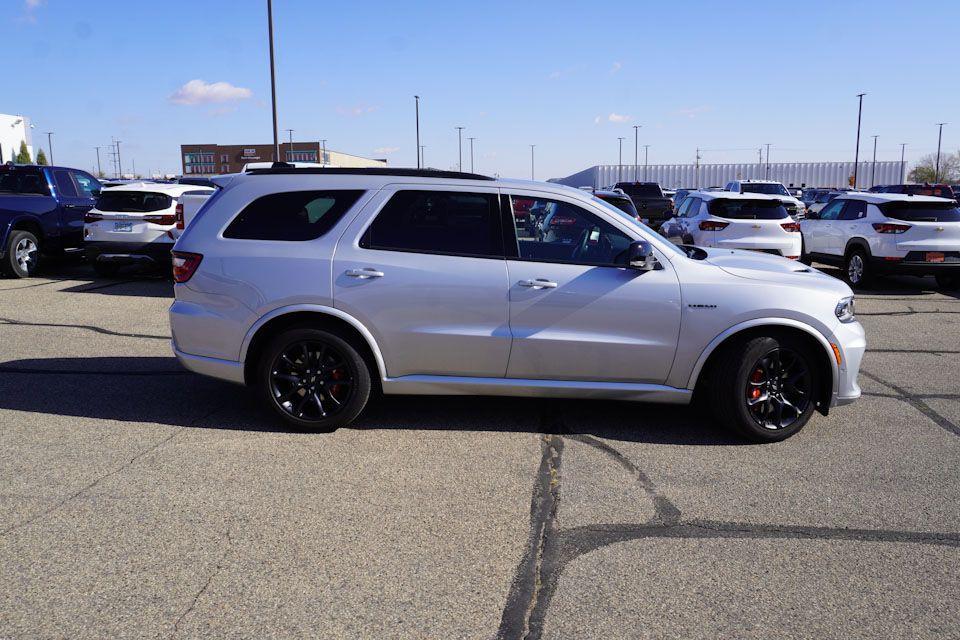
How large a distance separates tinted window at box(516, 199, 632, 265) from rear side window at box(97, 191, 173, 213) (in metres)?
9.40

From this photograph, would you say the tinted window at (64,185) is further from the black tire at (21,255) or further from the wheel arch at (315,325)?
the wheel arch at (315,325)

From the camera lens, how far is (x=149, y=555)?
12.3 ft

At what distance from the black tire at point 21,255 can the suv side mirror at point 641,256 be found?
471 inches

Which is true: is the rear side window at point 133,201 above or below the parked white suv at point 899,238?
above

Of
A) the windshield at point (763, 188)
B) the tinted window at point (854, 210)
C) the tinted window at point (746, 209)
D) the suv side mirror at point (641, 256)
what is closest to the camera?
the suv side mirror at point (641, 256)

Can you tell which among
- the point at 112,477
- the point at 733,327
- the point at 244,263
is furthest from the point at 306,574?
the point at 733,327

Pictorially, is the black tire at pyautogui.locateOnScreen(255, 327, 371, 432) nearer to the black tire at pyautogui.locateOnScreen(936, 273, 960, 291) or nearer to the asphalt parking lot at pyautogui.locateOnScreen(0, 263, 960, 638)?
the asphalt parking lot at pyautogui.locateOnScreen(0, 263, 960, 638)

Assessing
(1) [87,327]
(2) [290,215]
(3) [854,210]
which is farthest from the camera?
(3) [854,210]

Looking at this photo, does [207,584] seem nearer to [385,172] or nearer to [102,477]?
[102,477]

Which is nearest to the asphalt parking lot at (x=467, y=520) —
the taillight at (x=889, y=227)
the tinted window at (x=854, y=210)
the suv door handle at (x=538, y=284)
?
the suv door handle at (x=538, y=284)

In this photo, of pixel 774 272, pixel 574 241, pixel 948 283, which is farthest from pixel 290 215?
pixel 948 283

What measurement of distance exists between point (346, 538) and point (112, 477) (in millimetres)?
1654

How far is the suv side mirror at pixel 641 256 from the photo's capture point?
5.31 meters

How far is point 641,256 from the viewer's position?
532 centimetres
